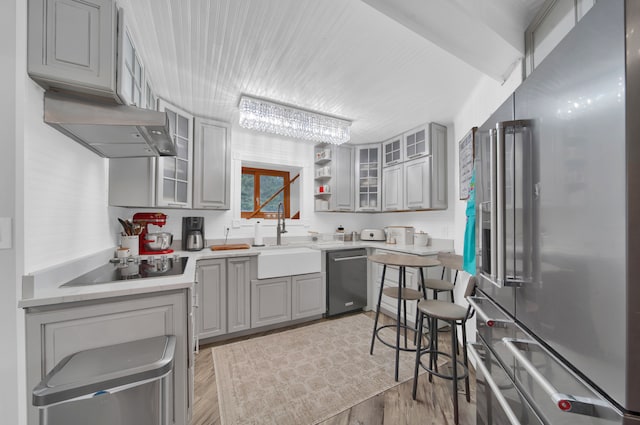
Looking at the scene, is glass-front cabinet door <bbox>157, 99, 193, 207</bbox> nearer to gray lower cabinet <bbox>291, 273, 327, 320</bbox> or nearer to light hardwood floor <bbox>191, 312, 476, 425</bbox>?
gray lower cabinet <bbox>291, 273, 327, 320</bbox>

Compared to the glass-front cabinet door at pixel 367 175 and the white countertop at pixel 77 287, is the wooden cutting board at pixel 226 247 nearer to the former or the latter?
the white countertop at pixel 77 287

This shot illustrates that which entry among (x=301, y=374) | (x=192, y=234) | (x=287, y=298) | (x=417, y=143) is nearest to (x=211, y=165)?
(x=192, y=234)

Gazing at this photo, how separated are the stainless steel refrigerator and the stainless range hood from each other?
1625 mm

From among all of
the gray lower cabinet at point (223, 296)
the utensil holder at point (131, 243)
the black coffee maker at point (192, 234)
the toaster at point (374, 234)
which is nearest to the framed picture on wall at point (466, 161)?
the toaster at point (374, 234)

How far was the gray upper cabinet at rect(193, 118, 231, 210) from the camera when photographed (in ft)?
8.78

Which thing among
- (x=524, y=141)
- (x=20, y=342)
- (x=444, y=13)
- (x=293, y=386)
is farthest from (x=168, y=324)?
(x=444, y=13)

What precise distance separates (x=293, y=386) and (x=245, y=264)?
1.20 meters

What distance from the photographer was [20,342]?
105cm

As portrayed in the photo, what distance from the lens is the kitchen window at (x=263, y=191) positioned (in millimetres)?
3422

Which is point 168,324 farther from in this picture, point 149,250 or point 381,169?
point 381,169

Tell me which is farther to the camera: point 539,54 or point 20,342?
point 539,54

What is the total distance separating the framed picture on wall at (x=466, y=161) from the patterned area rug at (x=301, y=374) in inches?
63.9

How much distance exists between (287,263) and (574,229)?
2374 mm

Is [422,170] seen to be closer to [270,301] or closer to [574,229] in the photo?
[270,301]
